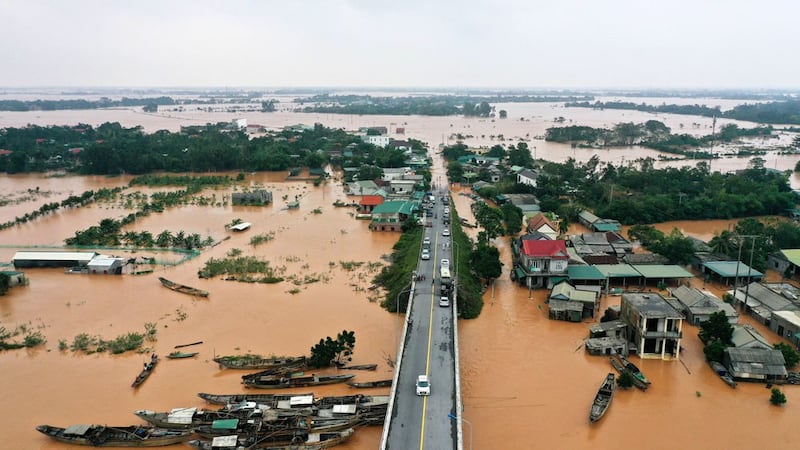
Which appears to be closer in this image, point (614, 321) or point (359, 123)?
point (614, 321)

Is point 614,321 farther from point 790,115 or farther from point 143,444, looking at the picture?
point 790,115

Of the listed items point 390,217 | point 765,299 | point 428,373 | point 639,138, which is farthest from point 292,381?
point 639,138

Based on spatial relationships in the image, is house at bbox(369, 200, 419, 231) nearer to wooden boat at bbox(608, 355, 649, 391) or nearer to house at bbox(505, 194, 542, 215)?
house at bbox(505, 194, 542, 215)

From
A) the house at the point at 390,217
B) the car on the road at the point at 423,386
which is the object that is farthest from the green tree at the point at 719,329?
the house at the point at 390,217

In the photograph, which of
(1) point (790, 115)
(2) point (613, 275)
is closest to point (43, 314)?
(2) point (613, 275)

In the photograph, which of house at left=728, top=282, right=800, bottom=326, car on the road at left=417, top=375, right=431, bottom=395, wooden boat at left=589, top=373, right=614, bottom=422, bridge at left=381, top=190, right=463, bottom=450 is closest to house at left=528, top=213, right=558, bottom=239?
bridge at left=381, top=190, right=463, bottom=450

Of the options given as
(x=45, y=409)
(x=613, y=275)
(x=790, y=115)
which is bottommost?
(x=45, y=409)
